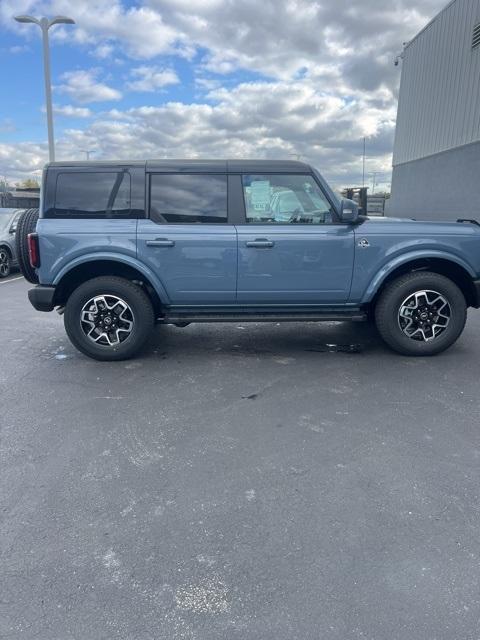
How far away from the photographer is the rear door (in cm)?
481

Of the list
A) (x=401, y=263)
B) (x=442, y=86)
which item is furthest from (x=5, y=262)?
(x=442, y=86)

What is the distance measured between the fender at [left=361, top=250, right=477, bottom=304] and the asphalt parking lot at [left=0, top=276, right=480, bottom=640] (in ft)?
2.61

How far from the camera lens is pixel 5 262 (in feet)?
36.5

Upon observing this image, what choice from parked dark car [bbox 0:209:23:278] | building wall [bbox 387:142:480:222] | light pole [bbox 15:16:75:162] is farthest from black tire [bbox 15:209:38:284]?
building wall [bbox 387:142:480:222]

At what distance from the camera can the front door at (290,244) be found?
4.86 m

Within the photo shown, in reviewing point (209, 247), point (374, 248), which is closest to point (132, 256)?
point (209, 247)

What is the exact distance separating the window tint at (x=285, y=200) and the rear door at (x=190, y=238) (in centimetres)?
29

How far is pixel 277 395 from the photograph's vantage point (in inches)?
164

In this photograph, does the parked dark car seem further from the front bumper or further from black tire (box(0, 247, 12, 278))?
the front bumper

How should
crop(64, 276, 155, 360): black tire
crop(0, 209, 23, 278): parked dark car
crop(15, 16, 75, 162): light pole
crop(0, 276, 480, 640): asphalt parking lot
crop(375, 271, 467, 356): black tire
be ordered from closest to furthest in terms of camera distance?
crop(0, 276, 480, 640): asphalt parking lot, crop(64, 276, 155, 360): black tire, crop(375, 271, 467, 356): black tire, crop(0, 209, 23, 278): parked dark car, crop(15, 16, 75, 162): light pole

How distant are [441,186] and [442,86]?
11.8 feet

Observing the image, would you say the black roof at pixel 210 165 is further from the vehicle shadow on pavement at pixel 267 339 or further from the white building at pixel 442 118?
the white building at pixel 442 118

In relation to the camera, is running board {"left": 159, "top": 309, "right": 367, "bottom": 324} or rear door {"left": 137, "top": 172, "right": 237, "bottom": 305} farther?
running board {"left": 159, "top": 309, "right": 367, "bottom": 324}

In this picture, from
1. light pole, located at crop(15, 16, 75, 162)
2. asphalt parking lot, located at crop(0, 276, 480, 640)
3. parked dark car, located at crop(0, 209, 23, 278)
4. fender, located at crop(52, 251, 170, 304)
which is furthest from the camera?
light pole, located at crop(15, 16, 75, 162)
